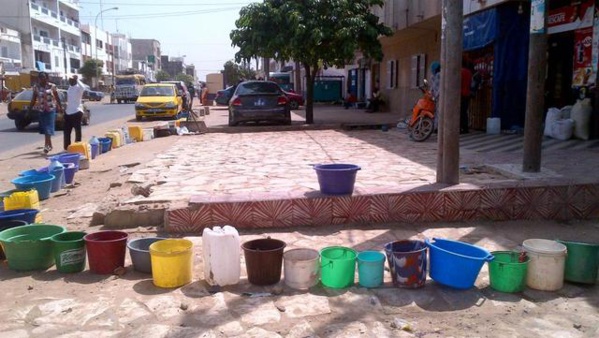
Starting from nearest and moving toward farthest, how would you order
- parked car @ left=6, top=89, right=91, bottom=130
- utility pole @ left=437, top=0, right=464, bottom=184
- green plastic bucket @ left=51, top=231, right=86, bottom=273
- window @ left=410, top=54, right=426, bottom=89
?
green plastic bucket @ left=51, top=231, right=86, bottom=273, utility pole @ left=437, top=0, right=464, bottom=184, parked car @ left=6, top=89, right=91, bottom=130, window @ left=410, top=54, right=426, bottom=89

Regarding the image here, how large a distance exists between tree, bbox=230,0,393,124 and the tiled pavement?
18.9 feet

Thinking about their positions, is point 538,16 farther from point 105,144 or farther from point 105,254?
point 105,144

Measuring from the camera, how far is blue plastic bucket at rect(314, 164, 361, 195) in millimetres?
5301

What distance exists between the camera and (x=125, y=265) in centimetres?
443

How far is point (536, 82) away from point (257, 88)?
11.0 m

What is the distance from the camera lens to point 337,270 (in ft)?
12.8

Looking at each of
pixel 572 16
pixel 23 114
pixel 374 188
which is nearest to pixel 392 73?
pixel 572 16

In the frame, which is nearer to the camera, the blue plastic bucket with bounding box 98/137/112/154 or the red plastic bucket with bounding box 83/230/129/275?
the red plastic bucket with bounding box 83/230/129/275

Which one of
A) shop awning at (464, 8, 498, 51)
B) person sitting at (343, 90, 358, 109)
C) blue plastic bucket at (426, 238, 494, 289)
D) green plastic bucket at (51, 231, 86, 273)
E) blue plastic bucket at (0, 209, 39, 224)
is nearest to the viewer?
blue plastic bucket at (426, 238, 494, 289)

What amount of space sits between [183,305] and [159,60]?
133476 mm

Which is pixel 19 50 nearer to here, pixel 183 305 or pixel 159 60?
pixel 183 305

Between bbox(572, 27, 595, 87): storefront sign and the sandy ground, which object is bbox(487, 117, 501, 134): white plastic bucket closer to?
bbox(572, 27, 595, 87): storefront sign

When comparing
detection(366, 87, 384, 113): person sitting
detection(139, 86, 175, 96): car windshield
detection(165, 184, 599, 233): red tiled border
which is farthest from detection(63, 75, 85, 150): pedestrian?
detection(366, 87, 384, 113): person sitting

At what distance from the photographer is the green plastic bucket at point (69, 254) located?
4.16m
